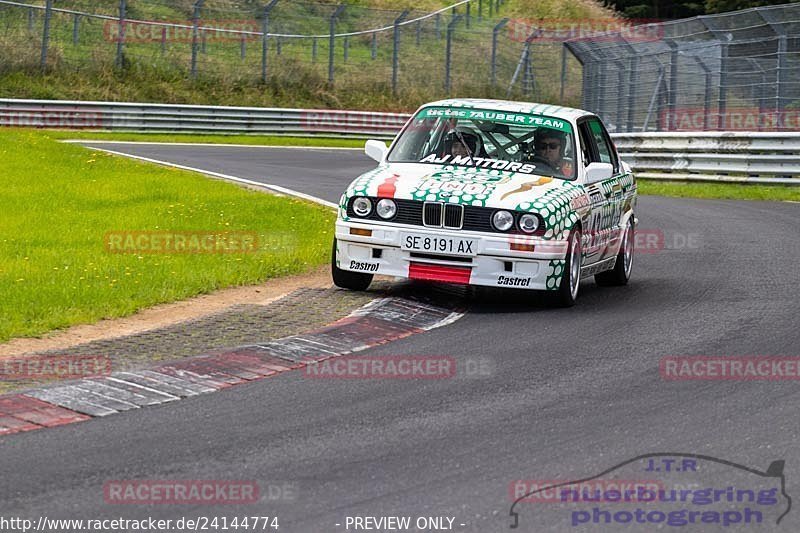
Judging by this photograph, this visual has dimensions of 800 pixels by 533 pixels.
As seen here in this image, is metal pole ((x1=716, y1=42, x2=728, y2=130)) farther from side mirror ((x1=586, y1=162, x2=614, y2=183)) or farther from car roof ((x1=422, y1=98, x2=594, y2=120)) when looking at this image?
side mirror ((x1=586, y1=162, x2=614, y2=183))

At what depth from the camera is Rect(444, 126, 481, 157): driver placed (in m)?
11.1

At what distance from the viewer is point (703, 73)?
26.0 meters

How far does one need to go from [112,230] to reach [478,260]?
208 inches

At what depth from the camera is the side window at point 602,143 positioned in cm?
1194

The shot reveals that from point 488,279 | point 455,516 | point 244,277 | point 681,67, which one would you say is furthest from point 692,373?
point 681,67

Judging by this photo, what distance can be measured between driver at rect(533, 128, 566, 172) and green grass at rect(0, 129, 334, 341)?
2490mm

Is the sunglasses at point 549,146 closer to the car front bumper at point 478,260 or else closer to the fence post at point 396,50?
the car front bumper at point 478,260

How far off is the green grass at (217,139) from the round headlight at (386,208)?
20744 mm

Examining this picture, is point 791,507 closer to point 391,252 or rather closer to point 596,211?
point 391,252

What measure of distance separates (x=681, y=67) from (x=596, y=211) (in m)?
17.7

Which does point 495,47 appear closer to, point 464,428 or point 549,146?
point 549,146

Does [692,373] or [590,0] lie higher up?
[590,0]

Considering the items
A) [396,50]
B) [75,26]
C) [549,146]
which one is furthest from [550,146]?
[396,50]

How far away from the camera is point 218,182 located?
19547 millimetres
